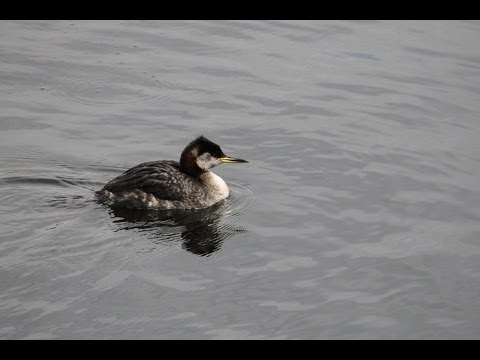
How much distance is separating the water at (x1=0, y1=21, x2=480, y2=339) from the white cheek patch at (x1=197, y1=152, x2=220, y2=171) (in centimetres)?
57

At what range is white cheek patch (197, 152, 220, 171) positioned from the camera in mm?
13125

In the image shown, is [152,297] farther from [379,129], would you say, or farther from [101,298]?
[379,129]

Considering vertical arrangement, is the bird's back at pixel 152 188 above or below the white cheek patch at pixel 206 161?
below

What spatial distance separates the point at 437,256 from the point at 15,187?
5.96 meters

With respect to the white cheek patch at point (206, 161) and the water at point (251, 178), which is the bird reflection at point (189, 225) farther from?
the white cheek patch at point (206, 161)

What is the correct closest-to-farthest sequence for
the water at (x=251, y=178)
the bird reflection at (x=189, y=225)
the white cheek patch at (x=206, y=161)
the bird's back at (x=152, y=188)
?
1. the water at (x=251, y=178)
2. the bird reflection at (x=189, y=225)
3. the bird's back at (x=152, y=188)
4. the white cheek patch at (x=206, y=161)

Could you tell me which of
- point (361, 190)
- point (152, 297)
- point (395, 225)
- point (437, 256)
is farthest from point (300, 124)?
point (152, 297)

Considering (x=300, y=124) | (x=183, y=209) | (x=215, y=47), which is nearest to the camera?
(x=183, y=209)

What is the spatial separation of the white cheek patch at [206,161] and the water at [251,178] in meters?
0.57

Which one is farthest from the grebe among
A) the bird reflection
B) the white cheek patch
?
the bird reflection

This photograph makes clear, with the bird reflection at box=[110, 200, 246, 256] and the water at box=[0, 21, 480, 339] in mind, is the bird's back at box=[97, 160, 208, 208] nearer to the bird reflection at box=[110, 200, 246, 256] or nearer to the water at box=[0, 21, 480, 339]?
the bird reflection at box=[110, 200, 246, 256]

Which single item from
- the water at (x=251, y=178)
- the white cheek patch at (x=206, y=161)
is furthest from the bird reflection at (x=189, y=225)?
the white cheek patch at (x=206, y=161)

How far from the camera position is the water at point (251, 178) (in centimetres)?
966

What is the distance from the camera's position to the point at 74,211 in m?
12.0
